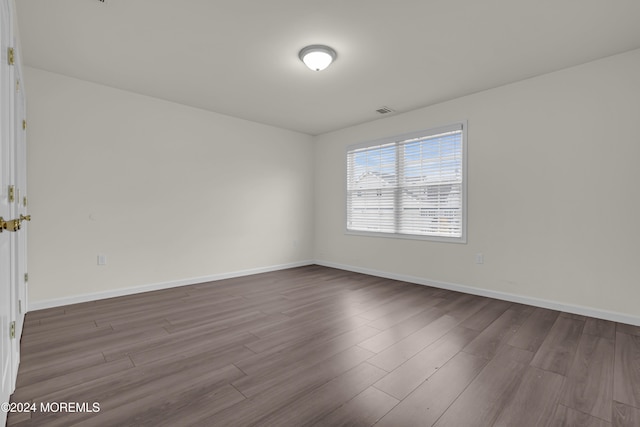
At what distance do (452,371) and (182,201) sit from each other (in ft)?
12.7

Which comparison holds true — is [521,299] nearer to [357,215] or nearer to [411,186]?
[411,186]

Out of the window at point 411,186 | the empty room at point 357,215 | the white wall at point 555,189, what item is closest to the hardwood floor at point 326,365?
the empty room at point 357,215

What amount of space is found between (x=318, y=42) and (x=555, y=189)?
295 cm

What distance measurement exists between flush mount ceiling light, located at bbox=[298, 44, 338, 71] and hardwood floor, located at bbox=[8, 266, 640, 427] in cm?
251

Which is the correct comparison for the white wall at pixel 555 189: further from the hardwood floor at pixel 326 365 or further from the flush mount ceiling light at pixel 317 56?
the flush mount ceiling light at pixel 317 56

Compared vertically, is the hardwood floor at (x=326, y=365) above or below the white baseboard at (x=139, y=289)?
below

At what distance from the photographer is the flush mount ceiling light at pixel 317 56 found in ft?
9.08

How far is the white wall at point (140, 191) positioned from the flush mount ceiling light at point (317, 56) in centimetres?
228

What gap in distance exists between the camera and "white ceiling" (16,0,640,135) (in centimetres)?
226

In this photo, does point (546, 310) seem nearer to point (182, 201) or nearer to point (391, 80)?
point (391, 80)

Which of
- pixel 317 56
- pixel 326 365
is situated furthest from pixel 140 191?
pixel 326 365

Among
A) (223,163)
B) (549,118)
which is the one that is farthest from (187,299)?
(549,118)

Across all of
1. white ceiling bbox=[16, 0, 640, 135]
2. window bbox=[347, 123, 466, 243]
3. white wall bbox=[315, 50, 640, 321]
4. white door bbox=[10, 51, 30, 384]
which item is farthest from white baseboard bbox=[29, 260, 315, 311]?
white wall bbox=[315, 50, 640, 321]

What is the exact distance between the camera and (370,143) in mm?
5062
